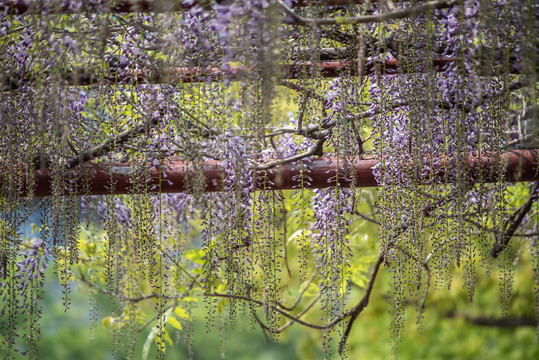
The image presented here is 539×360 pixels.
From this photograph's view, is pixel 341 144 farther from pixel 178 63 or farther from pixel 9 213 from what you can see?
pixel 9 213

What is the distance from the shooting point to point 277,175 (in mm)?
2094

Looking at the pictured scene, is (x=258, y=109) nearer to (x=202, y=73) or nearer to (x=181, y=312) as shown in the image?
(x=202, y=73)

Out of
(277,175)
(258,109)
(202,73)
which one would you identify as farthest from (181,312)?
(258,109)

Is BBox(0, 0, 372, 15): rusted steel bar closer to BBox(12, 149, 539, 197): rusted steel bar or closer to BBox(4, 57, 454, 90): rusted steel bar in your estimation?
BBox(4, 57, 454, 90): rusted steel bar

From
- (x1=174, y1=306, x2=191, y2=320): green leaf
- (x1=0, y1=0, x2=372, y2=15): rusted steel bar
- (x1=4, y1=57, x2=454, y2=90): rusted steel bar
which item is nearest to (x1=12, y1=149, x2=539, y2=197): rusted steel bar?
(x1=4, y1=57, x2=454, y2=90): rusted steel bar

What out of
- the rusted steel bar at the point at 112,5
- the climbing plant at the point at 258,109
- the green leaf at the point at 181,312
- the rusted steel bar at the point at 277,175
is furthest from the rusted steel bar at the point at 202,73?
the green leaf at the point at 181,312

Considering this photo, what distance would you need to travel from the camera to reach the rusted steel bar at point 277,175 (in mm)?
2094

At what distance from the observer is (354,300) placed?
6668mm

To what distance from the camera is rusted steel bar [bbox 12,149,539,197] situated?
6.87 ft

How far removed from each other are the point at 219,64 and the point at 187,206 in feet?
3.52

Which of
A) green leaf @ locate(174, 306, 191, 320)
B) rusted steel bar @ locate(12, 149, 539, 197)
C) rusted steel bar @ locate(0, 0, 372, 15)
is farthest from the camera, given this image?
green leaf @ locate(174, 306, 191, 320)

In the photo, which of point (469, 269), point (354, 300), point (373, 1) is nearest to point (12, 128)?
point (373, 1)

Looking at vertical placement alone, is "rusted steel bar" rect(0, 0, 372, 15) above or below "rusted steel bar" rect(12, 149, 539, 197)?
above

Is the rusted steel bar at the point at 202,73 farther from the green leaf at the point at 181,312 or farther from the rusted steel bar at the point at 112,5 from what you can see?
the green leaf at the point at 181,312
